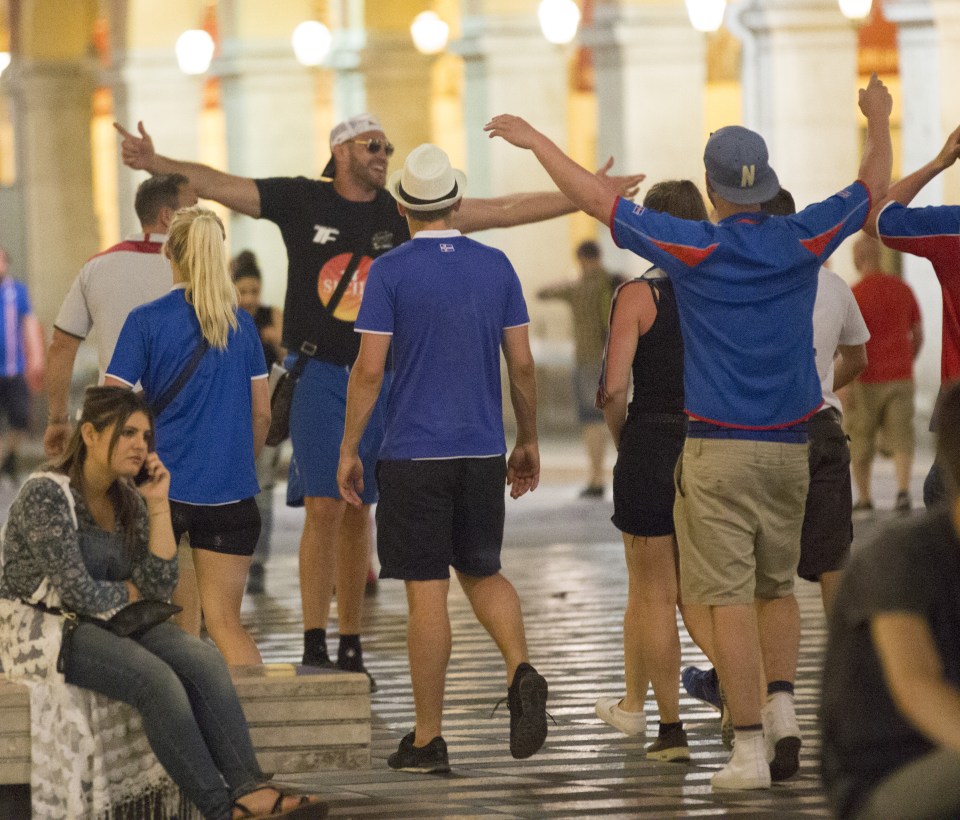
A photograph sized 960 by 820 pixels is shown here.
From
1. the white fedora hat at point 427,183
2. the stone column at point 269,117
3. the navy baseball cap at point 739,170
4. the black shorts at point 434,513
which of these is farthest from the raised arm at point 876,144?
the stone column at point 269,117

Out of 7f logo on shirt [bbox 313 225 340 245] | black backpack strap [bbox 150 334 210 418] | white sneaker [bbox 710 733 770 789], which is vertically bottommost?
white sneaker [bbox 710 733 770 789]

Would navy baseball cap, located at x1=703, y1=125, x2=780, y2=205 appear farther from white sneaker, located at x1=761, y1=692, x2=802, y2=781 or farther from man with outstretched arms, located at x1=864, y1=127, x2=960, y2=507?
white sneaker, located at x1=761, y1=692, x2=802, y2=781

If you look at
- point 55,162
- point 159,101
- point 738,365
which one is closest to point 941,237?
point 738,365

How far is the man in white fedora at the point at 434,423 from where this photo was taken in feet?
22.1

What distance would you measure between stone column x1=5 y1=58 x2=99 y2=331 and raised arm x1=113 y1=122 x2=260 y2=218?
18.0m

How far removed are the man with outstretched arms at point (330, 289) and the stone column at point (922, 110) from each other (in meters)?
10.0

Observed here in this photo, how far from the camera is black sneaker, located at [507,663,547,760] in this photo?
6.58 metres

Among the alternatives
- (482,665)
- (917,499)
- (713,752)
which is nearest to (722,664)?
(713,752)

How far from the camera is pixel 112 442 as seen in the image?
239 inches

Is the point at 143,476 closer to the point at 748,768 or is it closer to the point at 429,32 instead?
the point at 748,768

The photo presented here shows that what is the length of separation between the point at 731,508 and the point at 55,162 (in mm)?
21007

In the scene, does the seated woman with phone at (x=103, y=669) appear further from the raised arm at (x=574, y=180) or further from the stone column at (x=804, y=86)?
the stone column at (x=804, y=86)

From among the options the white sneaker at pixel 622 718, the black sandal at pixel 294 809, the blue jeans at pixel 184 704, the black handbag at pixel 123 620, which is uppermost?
the black handbag at pixel 123 620

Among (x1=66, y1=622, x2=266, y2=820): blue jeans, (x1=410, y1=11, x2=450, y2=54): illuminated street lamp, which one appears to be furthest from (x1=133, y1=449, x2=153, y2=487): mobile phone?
(x1=410, y1=11, x2=450, y2=54): illuminated street lamp
